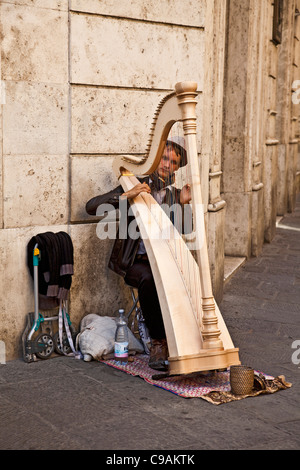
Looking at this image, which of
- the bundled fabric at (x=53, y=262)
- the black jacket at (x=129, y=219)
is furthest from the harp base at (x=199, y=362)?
the bundled fabric at (x=53, y=262)

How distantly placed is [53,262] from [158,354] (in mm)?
892

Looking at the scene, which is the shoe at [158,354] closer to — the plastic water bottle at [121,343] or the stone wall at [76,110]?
the plastic water bottle at [121,343]

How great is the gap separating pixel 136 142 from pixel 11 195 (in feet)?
3.59

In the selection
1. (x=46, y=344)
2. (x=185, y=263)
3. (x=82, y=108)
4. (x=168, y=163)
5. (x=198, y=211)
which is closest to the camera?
(x=198, y=211)

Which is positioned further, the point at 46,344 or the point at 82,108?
the point at 82,108

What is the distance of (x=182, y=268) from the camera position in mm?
4016

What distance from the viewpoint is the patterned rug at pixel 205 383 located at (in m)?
3.75

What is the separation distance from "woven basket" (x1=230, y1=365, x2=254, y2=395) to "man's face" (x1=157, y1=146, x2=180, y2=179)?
1273mm

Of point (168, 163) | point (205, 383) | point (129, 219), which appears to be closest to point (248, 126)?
point (129, 219)

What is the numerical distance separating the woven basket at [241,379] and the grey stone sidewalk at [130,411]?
7 centimetres

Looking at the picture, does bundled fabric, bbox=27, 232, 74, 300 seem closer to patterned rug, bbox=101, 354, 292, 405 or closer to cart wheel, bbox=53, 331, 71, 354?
cart wheel, bbox=53, 331, 71, 354

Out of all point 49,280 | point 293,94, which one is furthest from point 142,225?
point 293,94

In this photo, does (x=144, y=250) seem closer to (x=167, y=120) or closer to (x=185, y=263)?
(x=185, y=263)

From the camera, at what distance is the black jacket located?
4402mm
